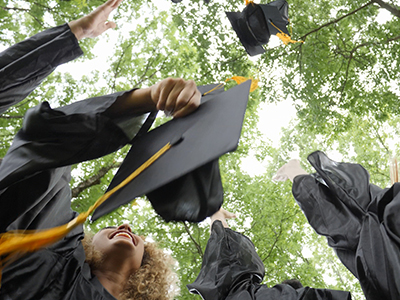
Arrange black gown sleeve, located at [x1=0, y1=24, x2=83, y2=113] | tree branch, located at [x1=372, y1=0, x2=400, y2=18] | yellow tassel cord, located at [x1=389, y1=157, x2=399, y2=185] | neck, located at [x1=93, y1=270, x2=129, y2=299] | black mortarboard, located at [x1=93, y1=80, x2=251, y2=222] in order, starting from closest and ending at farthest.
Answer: black mortarboard, located at [x1=93, y1=80, x2=251, y2=222]
black gown sleeve, located at [x1=0, y1=24, x2=83, y2=113]
neck, located at [x1=93, y1=270, x2=129, y2=299]
yellow tassel cord, located at [x1=389, y1=157, x2=399, y2=185]
tree branch, located at [x1=372, y1=0, x2=400, y2=18]

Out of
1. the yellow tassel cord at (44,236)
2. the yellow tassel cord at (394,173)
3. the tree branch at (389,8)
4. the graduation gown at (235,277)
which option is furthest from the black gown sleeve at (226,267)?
the tree branch at (389,8)

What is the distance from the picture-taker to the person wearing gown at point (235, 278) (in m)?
2.03

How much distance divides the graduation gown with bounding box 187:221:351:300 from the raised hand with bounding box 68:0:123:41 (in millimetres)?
1665

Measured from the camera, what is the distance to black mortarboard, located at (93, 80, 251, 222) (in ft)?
3.76

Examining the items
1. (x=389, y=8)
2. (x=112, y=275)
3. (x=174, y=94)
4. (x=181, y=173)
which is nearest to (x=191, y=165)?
(x=181, y=173)

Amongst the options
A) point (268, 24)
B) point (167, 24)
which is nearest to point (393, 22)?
point (268, 24)

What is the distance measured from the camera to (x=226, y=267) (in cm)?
234

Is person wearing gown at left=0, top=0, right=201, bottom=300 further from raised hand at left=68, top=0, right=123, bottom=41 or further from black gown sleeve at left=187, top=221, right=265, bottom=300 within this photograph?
black gown sleeve at left=187, top=221, right=265, bottom=300

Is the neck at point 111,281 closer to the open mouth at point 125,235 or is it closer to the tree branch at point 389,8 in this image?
the open mouth at point 125,235

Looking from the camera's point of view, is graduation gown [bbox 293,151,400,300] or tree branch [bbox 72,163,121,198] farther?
tree branch [bbox 72,163,121,198]

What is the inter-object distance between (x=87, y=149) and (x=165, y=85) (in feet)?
1.41

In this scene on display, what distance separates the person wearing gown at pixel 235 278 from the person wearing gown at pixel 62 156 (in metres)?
0.44

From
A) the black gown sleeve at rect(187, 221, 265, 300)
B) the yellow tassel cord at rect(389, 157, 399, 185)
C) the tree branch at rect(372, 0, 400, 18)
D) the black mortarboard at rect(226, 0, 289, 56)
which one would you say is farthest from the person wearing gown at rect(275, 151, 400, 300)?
the tree branch at rect(372, 0, 400, 18)

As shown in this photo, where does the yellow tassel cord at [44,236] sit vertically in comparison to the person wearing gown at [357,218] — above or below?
above
